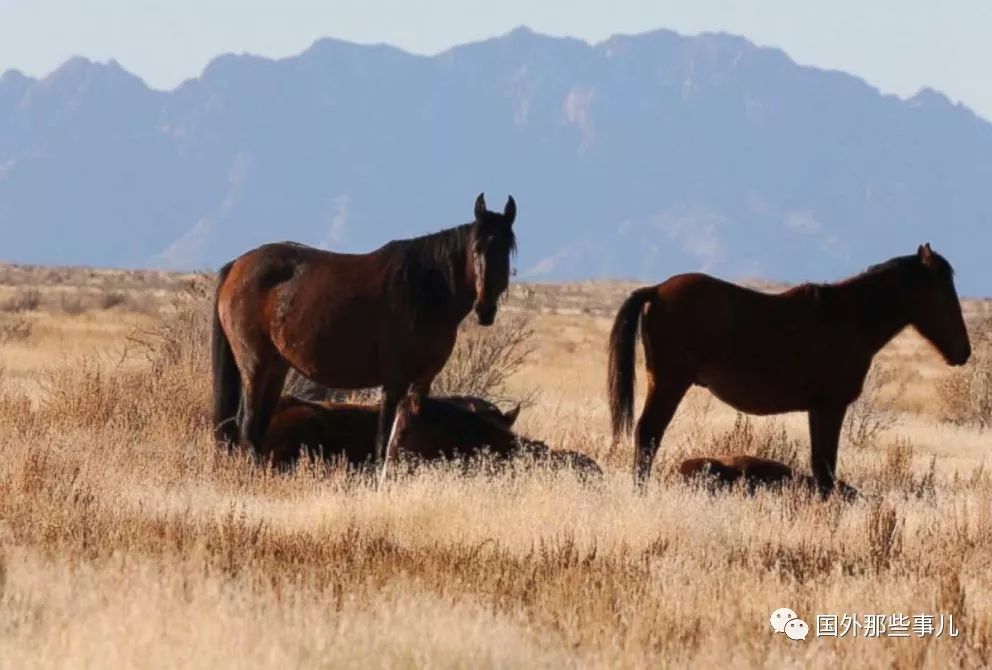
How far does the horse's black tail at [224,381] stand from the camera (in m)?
11.6

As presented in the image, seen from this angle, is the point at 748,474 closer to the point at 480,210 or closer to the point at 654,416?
the point at 654,416

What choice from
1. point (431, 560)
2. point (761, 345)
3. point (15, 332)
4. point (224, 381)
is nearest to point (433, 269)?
point (224, 381)

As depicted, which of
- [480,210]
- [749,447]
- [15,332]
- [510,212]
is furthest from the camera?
[15,332]

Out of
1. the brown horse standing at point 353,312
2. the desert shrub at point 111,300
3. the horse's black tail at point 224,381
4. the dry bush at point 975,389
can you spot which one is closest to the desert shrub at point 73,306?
the desert shrub at point 111,300

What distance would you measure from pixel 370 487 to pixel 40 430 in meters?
2.84

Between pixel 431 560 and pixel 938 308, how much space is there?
16.7 feet

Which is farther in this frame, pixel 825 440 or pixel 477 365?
pixel 477 365

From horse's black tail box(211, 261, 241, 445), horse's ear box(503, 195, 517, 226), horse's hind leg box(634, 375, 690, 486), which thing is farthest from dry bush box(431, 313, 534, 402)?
horse's ear box(503, 195, 517, 226)

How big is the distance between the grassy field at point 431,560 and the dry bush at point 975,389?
879 centimetres

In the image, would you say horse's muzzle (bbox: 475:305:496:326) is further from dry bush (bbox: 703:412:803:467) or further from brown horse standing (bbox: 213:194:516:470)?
dry bush (bbox: 703:412:803:467)

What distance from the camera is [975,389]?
2178 cm

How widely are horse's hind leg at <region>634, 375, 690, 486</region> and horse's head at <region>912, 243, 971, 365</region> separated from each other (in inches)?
68.0

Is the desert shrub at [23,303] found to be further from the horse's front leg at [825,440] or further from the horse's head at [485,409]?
the horse's front leg at [825,440]

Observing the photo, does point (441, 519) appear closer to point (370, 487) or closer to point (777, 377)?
point (370, 487)
